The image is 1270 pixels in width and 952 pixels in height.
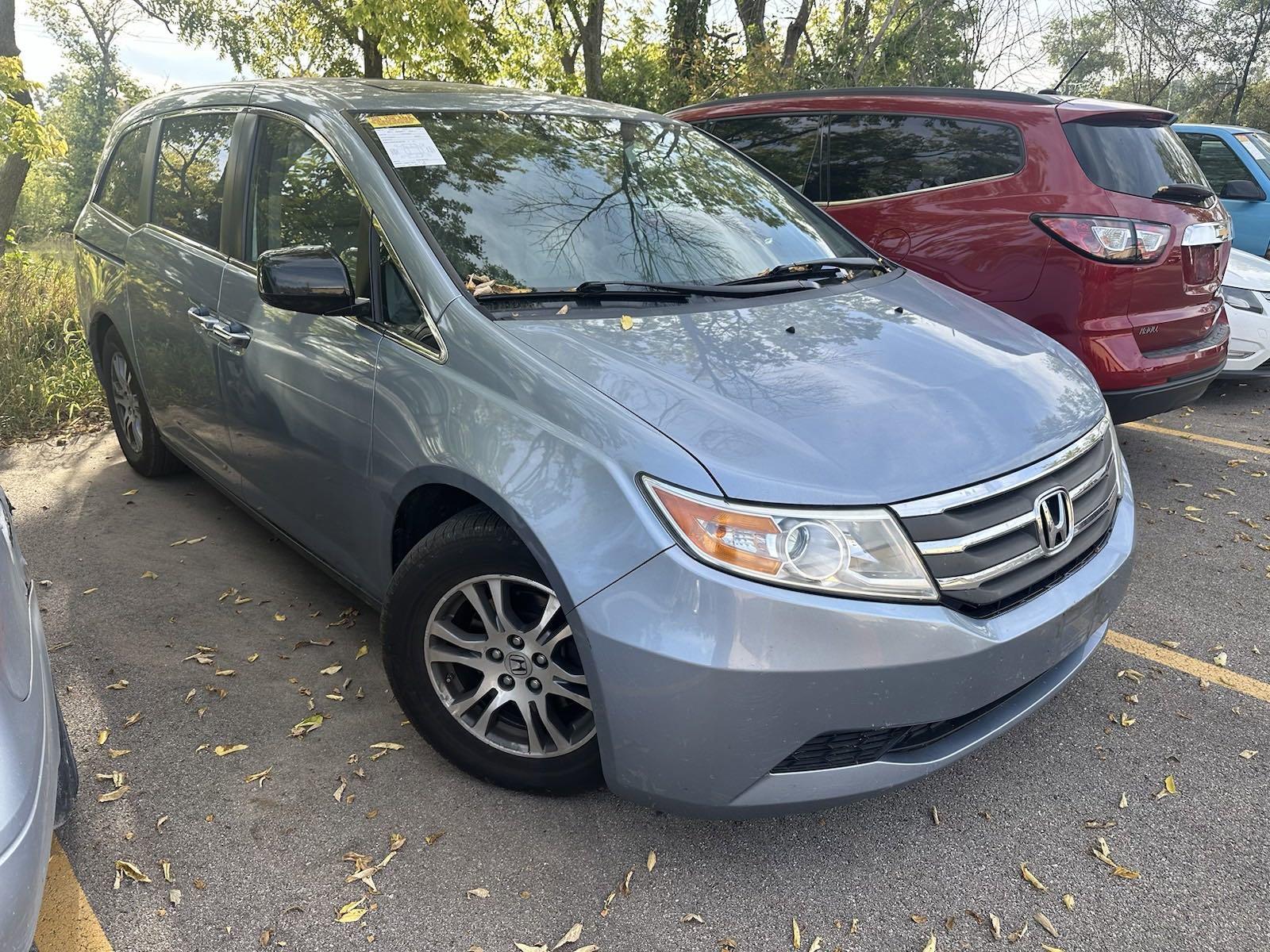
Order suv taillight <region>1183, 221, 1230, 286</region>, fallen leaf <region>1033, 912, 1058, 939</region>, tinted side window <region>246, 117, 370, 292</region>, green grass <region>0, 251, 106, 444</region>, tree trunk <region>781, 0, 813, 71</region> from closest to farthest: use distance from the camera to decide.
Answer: fallen leaf <region>1033, 912, 1058, 939</region> < tinted side window <region>246, 117, 370, 292</region> < suv taillight <region>1183, 221, 1230, 286</region> < green grass <region>0, 251, 106, 444</region> < tree trunk <region>781, 0, 813, 71</region>

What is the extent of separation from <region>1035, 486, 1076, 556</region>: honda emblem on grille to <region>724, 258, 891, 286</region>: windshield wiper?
113cm

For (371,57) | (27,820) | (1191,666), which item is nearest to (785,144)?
(1191,666)

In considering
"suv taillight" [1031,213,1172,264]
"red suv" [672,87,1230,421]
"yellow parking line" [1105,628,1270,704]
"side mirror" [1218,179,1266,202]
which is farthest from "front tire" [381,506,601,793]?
"side mirror" [1218,179,1266,202]

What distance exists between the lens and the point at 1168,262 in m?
4.46

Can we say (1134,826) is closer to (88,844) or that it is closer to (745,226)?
(745,226)

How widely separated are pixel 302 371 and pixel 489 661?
112 centimetres

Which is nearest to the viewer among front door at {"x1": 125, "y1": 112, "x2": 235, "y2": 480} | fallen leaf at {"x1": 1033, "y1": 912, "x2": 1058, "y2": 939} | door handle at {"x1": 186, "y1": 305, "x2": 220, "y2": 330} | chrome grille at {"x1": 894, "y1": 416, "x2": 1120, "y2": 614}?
chrome grille at {"x1": 894, "y1": 416, "x2": 1120, "y2": 614}

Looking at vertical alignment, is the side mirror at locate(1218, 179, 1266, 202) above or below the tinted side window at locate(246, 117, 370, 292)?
below

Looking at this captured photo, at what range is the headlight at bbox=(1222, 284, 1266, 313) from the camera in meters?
6.46

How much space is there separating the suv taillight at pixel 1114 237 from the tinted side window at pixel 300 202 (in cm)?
310

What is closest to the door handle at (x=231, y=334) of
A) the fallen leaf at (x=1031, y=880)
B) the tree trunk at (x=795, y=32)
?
the fallen leaf at (x=1031, y=880)

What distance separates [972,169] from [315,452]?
135 inches

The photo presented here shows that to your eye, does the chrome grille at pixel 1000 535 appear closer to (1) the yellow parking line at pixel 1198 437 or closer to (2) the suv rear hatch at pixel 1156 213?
(2) the suv rear hatch at pixel 1156 213

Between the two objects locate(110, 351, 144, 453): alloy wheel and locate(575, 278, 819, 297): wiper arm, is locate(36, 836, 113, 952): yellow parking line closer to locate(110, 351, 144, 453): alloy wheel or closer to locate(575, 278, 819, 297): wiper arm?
locate(575, 278, 819, 297): wiper arm
